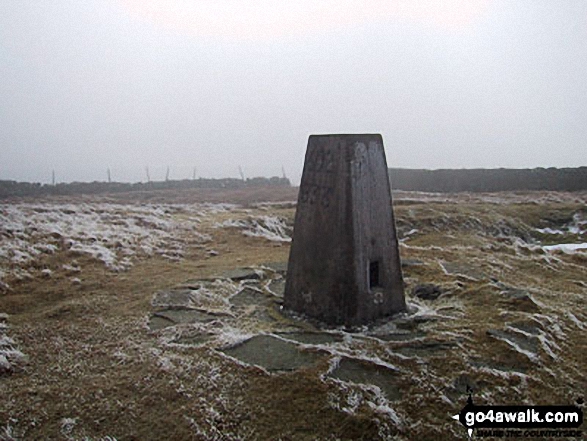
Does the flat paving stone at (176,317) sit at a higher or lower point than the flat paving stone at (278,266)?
lower

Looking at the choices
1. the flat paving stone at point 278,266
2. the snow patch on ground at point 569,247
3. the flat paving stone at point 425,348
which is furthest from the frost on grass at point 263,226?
the flat paving stone at point 425,348

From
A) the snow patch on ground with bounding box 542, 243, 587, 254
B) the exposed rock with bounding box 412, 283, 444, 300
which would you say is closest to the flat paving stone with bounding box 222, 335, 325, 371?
the exposed rock with bounding box 412, 283, 444, 300

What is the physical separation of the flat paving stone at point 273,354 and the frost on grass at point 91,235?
4.91 metres

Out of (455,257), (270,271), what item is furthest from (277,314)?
(455,257)

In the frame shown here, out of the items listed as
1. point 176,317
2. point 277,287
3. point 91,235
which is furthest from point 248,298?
point 91,235

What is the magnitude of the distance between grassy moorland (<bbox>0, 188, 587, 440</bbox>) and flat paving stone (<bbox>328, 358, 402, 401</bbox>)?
18mm

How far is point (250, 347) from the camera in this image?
589 centimetres

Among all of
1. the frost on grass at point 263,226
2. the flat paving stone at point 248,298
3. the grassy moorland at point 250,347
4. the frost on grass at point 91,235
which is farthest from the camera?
the frost on grass at point 263,226

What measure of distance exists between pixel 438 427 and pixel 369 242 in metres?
2.94

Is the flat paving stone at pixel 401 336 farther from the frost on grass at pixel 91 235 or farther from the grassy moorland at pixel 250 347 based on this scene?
the frost on grass at pixel 91 235

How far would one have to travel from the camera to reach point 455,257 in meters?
11.2

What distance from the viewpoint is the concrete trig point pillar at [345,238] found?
665cm

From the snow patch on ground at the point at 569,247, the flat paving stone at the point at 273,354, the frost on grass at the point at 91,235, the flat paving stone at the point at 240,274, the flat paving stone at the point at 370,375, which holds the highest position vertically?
the frost on grass at the point at 91,235

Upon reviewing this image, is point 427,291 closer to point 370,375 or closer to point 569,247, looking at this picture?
point 370,375
